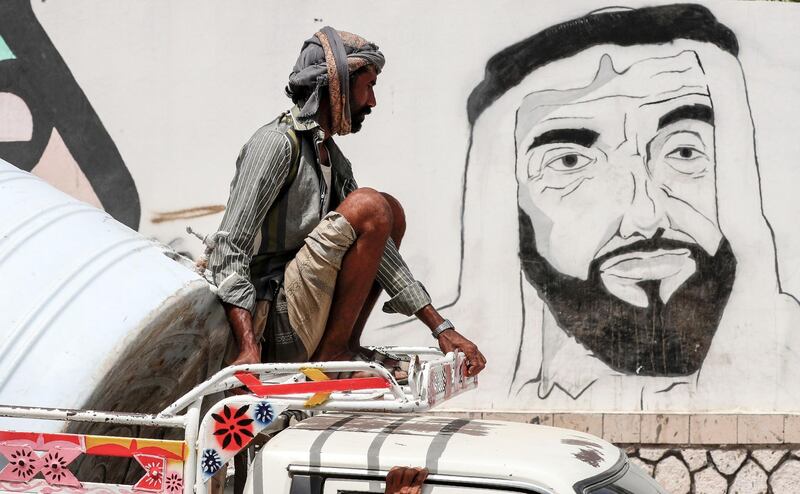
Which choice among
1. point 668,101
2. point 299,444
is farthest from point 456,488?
point 668,101

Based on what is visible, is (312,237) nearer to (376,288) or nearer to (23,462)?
(376,288)

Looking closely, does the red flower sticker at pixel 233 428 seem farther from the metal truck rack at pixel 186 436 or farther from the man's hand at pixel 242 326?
the man's hand at pixel 242 326

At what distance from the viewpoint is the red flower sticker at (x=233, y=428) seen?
2.12m

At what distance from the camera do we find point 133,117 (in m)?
5.36

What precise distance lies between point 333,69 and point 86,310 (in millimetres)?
990

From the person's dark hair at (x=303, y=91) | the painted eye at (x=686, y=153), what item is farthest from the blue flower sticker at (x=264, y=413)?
the painted eye at (x=686, y=153)

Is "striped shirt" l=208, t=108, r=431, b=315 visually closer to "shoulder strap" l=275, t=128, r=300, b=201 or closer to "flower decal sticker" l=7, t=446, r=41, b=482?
"shoulder strap" l=275, t=128, r=300, b=201

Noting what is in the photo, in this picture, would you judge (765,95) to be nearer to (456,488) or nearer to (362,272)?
(362,272)

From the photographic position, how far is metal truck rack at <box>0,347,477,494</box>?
210cm

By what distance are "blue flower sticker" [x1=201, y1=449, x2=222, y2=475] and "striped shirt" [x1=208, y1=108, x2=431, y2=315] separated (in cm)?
64

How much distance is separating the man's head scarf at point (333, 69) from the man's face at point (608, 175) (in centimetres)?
258

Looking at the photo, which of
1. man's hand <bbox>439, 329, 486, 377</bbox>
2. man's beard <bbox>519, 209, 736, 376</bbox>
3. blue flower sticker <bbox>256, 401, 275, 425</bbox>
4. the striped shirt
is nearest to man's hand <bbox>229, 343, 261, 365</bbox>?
the striped shirt

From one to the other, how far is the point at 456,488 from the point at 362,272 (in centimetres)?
86

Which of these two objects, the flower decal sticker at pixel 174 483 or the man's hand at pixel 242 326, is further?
the man's hand at pixel 242 326
